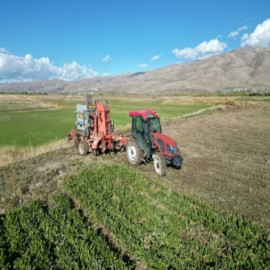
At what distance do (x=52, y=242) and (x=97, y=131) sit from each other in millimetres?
8508

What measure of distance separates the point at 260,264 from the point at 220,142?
13712 millimetres

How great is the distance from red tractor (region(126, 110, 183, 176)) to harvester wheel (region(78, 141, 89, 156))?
312cm

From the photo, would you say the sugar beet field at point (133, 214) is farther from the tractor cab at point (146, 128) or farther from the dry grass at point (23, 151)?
the tractor cab at point (146, 128)

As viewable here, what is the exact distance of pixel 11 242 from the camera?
22.0 ft

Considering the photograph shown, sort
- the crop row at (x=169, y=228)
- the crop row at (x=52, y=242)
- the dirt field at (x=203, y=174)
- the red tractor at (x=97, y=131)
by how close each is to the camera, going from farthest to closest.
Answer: the red tractor at (x=97, y=131)
the dirt field at (x=203, y=174)
the crop row at (x=169, y=228)
the crop row at (x=52, y=242)

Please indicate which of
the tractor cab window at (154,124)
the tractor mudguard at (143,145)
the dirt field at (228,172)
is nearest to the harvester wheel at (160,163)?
the dirt field at (228,172)

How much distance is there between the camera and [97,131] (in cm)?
1482

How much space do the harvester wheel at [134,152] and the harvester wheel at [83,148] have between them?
312cm

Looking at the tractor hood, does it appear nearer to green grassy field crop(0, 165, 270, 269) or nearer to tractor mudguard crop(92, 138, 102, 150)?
green grassy field crop(0, 165, 270, 269)

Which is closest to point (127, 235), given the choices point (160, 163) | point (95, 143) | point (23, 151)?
point (160, 163)

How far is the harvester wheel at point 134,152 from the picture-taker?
12.6 meters

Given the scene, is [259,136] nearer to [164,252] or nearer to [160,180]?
[160,180]

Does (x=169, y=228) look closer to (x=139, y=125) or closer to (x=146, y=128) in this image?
(x=146, y=128)

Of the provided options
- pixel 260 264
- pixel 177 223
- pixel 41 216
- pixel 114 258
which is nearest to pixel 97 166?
pixel 41 216
